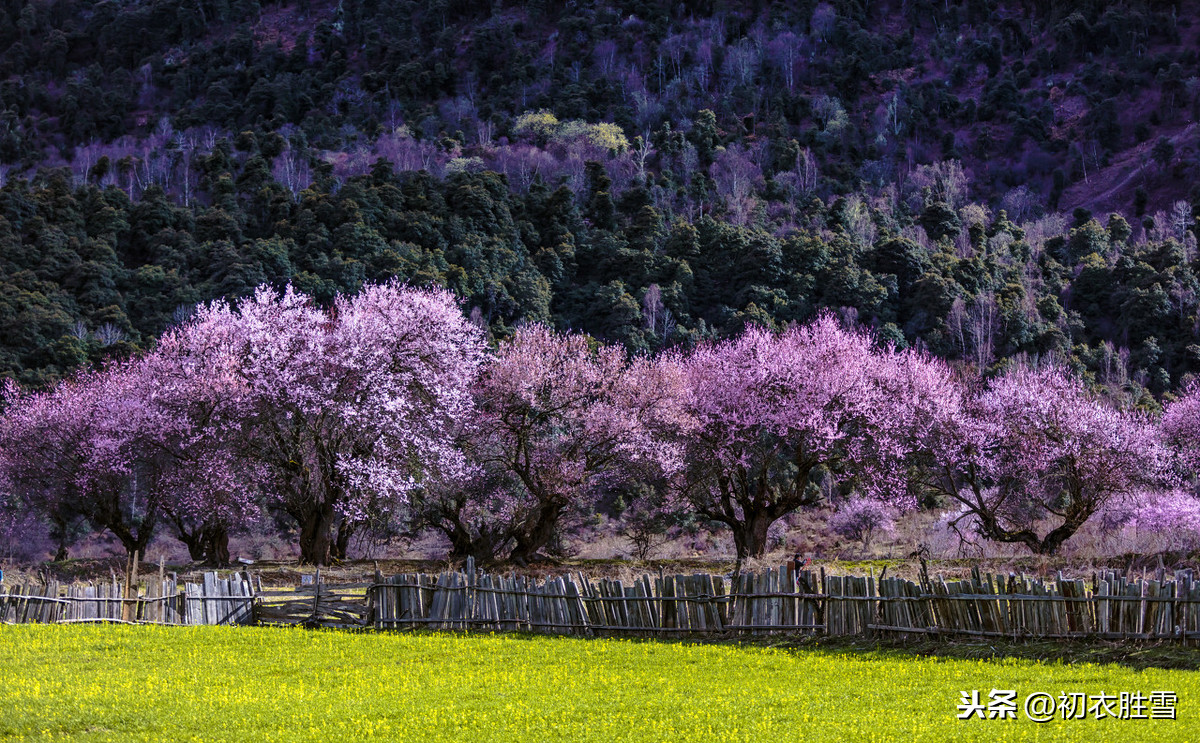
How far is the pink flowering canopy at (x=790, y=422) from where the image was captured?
37.3 meters

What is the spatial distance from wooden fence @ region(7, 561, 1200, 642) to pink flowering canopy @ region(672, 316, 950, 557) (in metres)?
15.1

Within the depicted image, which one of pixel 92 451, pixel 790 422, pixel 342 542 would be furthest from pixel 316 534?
pixel 790 422

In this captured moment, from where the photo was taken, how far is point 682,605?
20.2 m

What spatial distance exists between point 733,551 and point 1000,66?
10061 cm

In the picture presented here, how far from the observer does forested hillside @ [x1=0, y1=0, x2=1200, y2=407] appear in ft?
229

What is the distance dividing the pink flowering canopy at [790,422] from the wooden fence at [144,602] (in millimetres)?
17719

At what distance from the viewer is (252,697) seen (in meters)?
15.1

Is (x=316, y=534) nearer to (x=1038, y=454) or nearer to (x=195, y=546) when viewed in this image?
(x=195, y=546)

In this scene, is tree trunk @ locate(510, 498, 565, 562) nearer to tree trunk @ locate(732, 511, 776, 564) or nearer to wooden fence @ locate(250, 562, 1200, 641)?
tree trunk @ locate(732, 511, 776, 564)

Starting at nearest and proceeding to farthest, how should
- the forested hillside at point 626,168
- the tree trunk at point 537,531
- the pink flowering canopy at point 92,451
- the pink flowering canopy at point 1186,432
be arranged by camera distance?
the pink flowering canopy at point 92,451, the tree trunk at point 537,531, the pink flowering canopy at point 1186,432, the forested hillside at point 626,168

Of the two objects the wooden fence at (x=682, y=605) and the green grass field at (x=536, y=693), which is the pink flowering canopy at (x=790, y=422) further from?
the green grass field at (x=536, y=693)

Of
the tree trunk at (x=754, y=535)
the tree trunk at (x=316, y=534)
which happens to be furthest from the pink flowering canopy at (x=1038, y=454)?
the tree trunk at (x=316, y=534)

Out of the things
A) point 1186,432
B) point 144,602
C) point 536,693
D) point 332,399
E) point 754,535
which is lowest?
point 536,693

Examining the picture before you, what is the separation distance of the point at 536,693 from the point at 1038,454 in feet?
95.8
